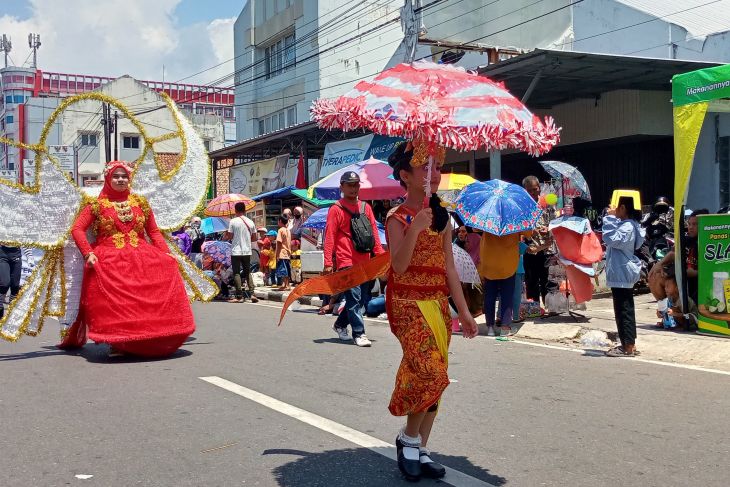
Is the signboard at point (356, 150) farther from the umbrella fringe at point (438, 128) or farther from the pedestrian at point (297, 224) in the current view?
the umbrella fringe at point (438, 128)

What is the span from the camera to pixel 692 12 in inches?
992

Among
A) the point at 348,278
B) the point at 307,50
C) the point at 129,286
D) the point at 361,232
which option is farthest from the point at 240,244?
the point at 307,50

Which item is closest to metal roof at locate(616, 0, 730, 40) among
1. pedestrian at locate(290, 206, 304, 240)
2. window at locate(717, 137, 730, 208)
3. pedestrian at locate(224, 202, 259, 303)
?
window at locate(717, 137, 730, 208)

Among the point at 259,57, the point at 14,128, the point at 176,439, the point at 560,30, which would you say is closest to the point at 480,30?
the point at 560,30

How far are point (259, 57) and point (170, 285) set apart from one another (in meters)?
33.2

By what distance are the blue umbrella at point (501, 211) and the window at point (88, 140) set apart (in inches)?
1780

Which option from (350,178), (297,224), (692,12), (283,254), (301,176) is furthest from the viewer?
(692,12)

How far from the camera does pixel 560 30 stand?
30.7 m

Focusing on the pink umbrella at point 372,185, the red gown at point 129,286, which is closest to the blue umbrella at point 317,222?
the pink umbrella at point 372,185

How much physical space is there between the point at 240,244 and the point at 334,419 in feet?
32.4

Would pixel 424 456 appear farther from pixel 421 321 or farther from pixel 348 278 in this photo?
pixel 348 278

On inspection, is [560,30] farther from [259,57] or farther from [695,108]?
[695,108]

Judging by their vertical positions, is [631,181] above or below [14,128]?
below

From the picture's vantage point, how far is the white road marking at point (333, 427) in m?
4.44
